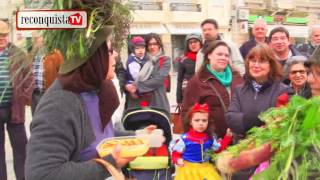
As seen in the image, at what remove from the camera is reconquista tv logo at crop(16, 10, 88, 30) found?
2.37 meters

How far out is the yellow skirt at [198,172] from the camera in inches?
184

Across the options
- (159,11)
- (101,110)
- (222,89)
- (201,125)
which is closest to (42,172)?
(101,110)

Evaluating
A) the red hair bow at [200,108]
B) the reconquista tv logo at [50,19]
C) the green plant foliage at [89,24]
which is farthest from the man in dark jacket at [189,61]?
the reconquista tv logo at [50,19]

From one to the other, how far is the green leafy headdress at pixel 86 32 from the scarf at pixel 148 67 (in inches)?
150

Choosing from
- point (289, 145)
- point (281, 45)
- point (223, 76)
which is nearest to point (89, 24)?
point (289, 145)

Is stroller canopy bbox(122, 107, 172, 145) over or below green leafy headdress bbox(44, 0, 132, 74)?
below

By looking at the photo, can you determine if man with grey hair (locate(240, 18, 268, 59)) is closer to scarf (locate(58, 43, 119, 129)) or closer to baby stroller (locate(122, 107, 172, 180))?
baby stroller (locate(122, 107, 172, 180))

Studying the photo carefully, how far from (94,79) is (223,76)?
2829 mm

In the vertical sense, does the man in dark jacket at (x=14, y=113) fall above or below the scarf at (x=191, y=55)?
below

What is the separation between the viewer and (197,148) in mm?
4703

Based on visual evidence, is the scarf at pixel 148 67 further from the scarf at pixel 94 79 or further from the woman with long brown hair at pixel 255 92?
the scarf at pixel 94 79

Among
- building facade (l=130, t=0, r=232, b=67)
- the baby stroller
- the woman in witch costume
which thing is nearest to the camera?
the woman in witch costume

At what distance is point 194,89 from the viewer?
16.5 feet

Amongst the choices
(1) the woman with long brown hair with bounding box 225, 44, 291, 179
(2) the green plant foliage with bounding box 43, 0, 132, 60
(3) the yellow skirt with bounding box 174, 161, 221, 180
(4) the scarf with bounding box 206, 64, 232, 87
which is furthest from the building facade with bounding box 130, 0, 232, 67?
(2) the green plant foliage with bounding box 43, 0, 132, 60
